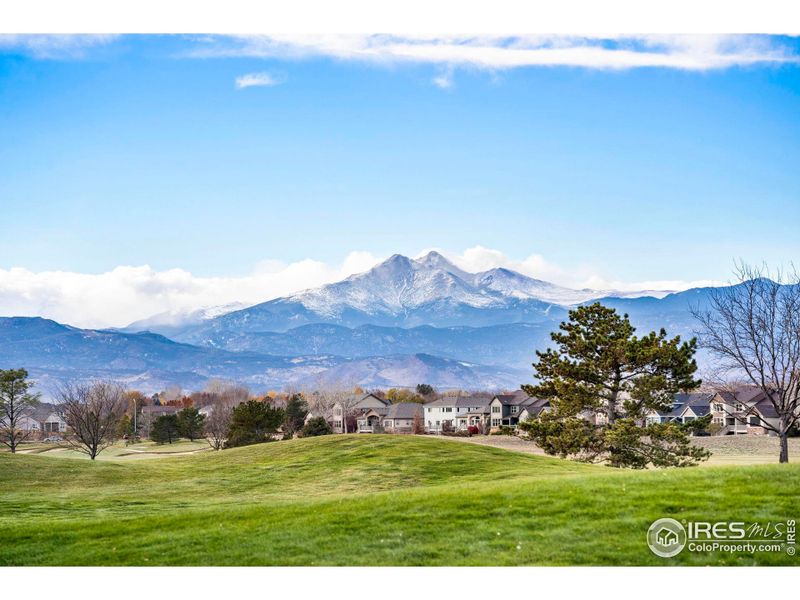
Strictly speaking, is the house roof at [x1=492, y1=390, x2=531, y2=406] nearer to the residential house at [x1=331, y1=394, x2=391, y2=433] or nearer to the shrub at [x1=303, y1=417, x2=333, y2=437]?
the residential house at [x1=331, y1=394, x2=391, y2=433]

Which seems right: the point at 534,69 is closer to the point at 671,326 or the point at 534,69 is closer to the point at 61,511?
the point at 61,511

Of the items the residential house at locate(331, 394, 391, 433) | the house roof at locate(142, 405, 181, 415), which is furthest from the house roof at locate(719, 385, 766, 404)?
the house roof at locate(142, 405, 181, 415)

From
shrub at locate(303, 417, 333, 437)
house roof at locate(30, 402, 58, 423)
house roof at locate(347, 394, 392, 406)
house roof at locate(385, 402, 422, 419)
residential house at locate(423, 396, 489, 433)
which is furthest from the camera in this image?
residential house at locate(423, 396, 489, 433)

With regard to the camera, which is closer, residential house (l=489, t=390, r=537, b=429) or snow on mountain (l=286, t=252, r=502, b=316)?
snow on mountain (l=286, t=252, r=502, b=316)

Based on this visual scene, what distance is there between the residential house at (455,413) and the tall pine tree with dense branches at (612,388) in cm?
3390

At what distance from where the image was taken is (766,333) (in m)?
18.7

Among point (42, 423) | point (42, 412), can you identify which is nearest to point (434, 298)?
point (42, 412)

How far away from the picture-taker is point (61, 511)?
1417cm

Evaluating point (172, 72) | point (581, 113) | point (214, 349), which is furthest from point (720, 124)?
point (214, 349)

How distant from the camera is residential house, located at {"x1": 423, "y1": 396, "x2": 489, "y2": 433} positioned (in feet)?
193

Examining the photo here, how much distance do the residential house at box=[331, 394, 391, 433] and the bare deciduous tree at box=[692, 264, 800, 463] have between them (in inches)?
1179

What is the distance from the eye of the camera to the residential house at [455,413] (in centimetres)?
5871

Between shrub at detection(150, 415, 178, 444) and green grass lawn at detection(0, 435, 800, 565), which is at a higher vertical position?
green grass lawn at detection(0, 435, 800, 565)

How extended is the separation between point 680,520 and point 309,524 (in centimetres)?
471
